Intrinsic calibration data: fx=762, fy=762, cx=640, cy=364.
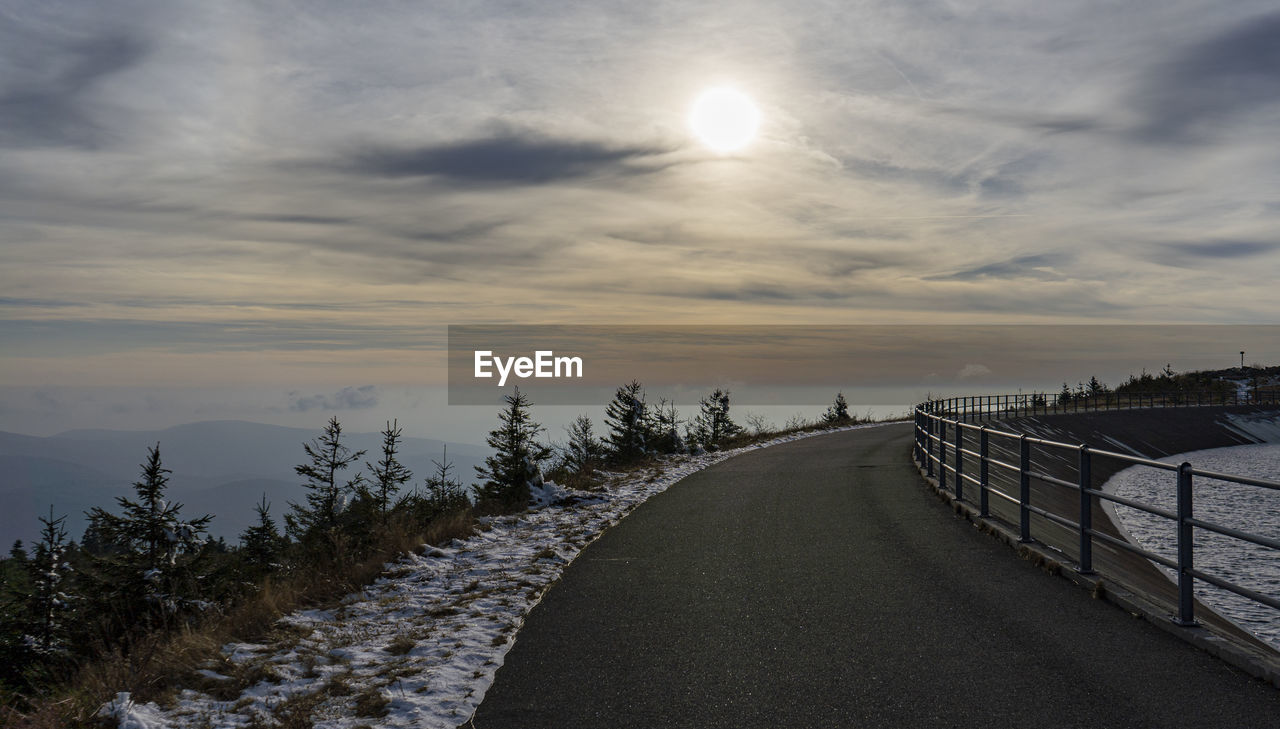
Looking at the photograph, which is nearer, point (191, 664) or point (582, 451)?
point (191, 664)

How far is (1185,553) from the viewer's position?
244 inches

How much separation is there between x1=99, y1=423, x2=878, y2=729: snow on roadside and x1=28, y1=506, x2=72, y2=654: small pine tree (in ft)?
17.9

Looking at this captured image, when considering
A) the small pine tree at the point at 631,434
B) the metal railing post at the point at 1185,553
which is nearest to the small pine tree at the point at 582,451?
the small pine tree at the point at 631,434

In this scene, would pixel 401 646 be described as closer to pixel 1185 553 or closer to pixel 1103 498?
pixel 1185 553

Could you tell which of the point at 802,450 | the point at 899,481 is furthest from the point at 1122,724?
the point at 802,450

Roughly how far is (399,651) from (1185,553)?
255 inches

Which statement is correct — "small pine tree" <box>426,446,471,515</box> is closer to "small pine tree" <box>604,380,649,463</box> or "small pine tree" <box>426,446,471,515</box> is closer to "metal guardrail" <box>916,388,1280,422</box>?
"small pine tree" <box>604,380,649,463</box>

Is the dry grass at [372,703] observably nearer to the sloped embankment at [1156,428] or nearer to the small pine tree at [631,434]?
the small pine tree at [631,434]

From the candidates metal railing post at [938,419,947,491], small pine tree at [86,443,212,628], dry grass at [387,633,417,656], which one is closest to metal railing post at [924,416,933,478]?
metal railing post at [938,419,947,491]

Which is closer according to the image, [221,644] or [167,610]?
[221,644]

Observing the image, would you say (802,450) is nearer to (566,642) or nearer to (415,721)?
(566,642)

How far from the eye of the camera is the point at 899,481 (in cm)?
1667

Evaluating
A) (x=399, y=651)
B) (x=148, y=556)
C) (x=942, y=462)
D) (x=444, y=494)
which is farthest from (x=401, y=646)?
(x=444, y=494)

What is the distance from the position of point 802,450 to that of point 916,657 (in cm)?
2037
